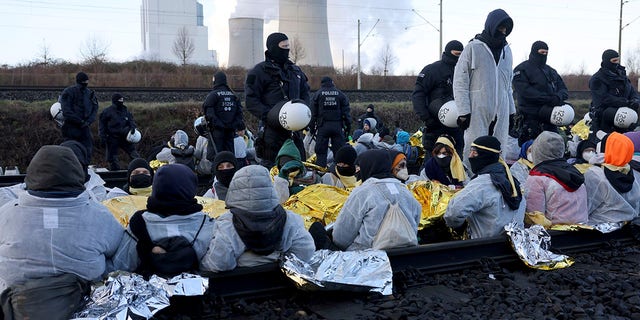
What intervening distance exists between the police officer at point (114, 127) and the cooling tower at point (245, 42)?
3628 centimetres

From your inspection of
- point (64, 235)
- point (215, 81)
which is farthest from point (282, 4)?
point (64, 235)

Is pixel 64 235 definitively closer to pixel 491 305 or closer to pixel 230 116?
pixel 491 305

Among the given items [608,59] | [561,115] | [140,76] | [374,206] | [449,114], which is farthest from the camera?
[140,76]

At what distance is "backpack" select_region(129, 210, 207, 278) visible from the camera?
4.22 meters

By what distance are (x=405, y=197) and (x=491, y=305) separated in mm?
1083

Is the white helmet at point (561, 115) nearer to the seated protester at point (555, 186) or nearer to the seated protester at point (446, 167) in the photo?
the seated protester at point (446, 167)

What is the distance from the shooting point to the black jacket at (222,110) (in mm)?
10258

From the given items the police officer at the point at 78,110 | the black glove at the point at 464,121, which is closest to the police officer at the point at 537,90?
the black glove at the point at 464,121

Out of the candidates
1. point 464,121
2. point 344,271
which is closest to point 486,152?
point 344,271

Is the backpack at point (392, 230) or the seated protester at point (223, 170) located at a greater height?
the seated protester at point (223, 170)

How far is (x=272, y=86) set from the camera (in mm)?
8016

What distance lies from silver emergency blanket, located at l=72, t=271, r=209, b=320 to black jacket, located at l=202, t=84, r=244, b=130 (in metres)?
6.33

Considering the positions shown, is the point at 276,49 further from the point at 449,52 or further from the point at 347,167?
the point at 449,52

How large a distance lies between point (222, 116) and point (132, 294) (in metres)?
6.73
